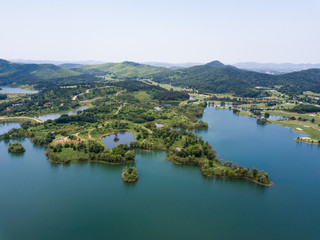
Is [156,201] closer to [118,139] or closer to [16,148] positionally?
[118,139]

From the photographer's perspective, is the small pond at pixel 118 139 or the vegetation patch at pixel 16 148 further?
the small pond at pixel 118 139

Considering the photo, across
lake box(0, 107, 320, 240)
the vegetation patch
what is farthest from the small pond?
the vegetation patch

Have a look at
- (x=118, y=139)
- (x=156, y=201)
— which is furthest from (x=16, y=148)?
(x=156, y=201)

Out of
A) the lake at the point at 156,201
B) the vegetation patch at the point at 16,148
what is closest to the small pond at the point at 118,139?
the lake at the point at 156,201

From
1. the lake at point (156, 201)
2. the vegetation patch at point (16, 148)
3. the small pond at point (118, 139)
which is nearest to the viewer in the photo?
the lake at point (156, 201)

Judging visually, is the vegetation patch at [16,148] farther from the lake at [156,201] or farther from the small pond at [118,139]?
the small pond at [118,139]

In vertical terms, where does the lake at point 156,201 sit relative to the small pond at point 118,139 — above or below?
below

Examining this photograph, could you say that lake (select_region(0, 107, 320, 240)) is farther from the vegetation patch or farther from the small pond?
the small pond

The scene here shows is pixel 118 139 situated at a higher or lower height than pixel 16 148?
higher

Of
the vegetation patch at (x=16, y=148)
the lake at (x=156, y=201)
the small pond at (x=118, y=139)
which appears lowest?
the lake at (x=156, y=201)
